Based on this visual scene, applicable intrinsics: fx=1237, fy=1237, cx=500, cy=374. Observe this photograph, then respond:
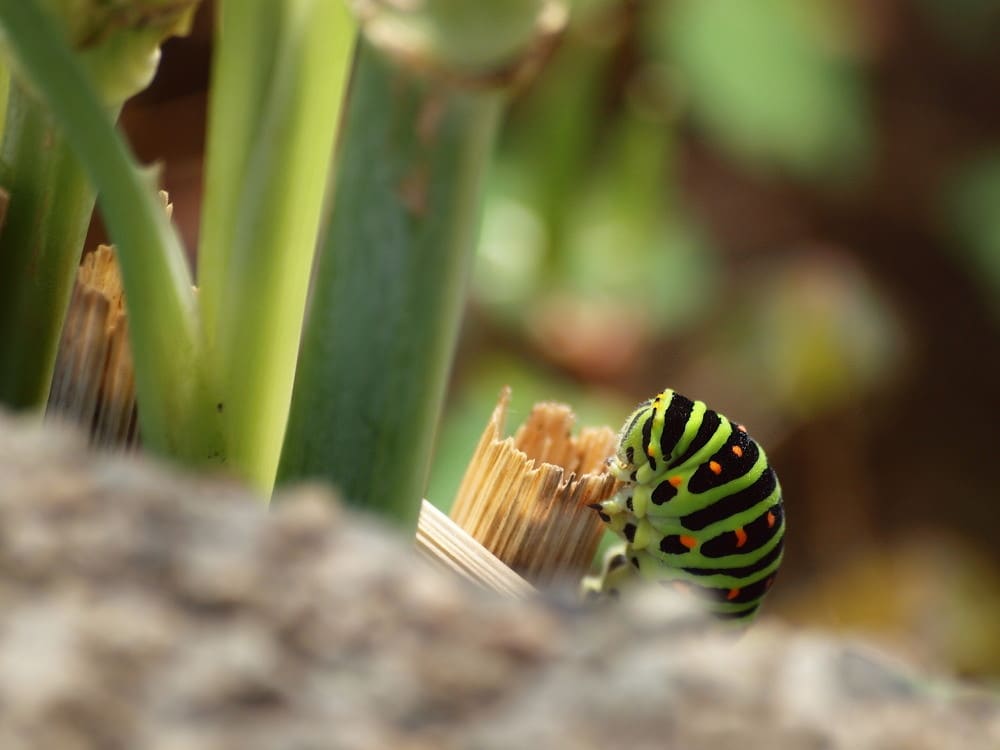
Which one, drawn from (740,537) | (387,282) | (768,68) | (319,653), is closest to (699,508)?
(740,537)

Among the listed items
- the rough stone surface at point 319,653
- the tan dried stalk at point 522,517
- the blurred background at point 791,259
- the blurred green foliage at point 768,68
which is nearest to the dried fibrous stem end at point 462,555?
the tan dried stalk at point 522,517

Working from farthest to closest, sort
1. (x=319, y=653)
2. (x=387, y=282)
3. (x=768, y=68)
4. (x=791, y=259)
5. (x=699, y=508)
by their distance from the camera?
(x=791, y=259), (x=768, y=68), (x=699, y=508), (x=387, y=282), (x=319, y=653)

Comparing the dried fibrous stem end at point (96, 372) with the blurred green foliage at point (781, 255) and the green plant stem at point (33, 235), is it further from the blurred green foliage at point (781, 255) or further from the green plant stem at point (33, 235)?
the blurred green foliage at point (781, 255)

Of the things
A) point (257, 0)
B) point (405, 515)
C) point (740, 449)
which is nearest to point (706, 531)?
point (740, 449)

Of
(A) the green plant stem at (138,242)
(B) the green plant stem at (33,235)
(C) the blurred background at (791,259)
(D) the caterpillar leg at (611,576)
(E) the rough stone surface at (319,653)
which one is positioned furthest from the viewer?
(C) the blurred background at (791,259)

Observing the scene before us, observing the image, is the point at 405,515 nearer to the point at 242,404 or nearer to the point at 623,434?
the point at 242,404

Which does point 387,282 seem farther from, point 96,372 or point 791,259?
point 791,259
